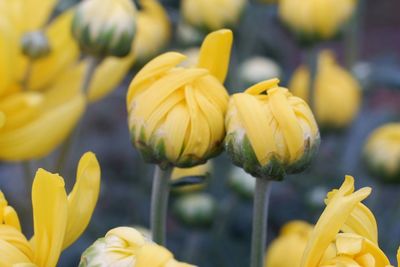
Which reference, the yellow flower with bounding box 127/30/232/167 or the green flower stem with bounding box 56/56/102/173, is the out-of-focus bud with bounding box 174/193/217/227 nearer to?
the green flower stem with bounding box 56/56/102/173

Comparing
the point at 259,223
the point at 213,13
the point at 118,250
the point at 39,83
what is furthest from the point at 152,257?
the point at 213,13

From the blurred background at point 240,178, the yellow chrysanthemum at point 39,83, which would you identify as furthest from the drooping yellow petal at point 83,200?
the blurred background at point 240,178

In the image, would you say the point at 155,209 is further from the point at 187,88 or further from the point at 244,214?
the point at 244,214

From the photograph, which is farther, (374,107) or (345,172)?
(374,107)

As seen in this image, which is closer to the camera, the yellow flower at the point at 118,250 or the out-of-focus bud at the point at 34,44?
the yellow flower at the point at 118,250

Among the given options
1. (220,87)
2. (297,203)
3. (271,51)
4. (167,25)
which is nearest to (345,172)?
(297,203)

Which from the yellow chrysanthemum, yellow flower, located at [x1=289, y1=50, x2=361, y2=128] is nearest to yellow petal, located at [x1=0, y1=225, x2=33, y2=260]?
the yellow chrysanthemum

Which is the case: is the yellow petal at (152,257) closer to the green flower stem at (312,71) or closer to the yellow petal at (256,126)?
the yellow petal at (256,126)
